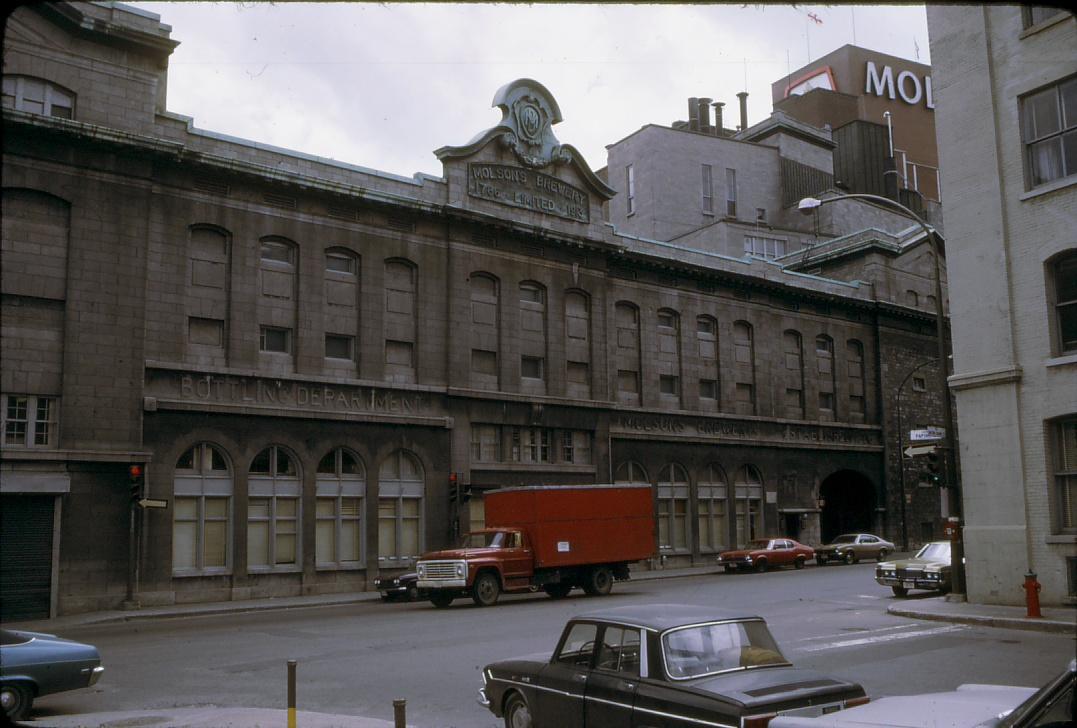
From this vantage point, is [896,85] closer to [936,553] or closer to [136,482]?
[936,553]

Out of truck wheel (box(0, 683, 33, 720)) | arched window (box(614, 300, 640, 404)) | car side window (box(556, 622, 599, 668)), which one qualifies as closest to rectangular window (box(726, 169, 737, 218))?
arched window (box(614, 300, 640, 404))

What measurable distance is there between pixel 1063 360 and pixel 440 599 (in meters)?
16.1

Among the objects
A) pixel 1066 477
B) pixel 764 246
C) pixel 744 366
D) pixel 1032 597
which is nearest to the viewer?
pixel 1032 597

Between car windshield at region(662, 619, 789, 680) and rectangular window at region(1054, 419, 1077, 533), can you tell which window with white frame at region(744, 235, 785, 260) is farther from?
car windshield at region(662, 619, 789, 680)

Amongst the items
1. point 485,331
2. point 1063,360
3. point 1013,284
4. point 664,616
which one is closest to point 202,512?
point 485,331

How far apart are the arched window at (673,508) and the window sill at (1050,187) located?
23.4 metres

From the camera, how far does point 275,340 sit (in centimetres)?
3328

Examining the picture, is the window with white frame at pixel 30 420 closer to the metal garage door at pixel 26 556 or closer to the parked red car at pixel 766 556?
the metal garage door at pixel 26 556

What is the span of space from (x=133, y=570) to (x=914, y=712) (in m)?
25.5

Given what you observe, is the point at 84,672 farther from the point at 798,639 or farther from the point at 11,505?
the point at 11,505

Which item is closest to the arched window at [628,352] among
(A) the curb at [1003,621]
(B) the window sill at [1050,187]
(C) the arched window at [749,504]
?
(C) the arched window at [749,504]

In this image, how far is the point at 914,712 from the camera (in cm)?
728

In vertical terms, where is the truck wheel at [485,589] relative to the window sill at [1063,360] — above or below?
below

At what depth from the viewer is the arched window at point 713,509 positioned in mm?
45375
